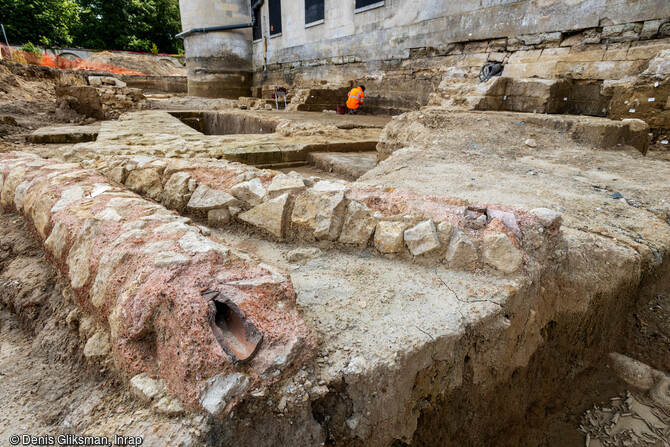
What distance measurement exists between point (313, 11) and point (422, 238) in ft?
35.6

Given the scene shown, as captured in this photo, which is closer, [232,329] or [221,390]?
[221,390]

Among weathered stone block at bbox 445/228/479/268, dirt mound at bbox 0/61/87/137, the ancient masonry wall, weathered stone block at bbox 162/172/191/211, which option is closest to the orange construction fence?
dirt mound at bbox 0/61/87/137

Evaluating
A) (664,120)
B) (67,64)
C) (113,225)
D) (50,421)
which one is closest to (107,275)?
(113,225)

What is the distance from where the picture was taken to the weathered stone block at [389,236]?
70.2 inches

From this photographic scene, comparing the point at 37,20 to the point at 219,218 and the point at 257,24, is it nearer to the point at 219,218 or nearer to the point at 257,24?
the point at 257,24

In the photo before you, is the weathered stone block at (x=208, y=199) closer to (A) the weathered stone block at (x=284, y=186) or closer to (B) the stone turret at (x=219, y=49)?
(A) the weathered stone block at (x=284, y=186)

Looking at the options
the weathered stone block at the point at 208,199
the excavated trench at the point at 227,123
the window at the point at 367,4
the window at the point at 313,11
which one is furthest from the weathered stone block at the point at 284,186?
the window at the point at 313,11

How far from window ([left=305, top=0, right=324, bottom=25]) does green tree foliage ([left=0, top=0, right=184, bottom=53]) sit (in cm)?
1896

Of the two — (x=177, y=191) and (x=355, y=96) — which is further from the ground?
(x=355, y=96)

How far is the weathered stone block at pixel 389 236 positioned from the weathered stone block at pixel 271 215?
0.52 metres

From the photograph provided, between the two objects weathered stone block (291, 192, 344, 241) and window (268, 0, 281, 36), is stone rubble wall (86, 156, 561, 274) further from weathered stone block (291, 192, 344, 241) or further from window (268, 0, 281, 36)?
window (268, 0, 281, 36)

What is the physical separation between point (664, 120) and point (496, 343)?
4484mm

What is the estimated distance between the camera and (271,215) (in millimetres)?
2002

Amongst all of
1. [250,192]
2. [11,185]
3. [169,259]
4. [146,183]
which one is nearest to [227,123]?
[11,185]
